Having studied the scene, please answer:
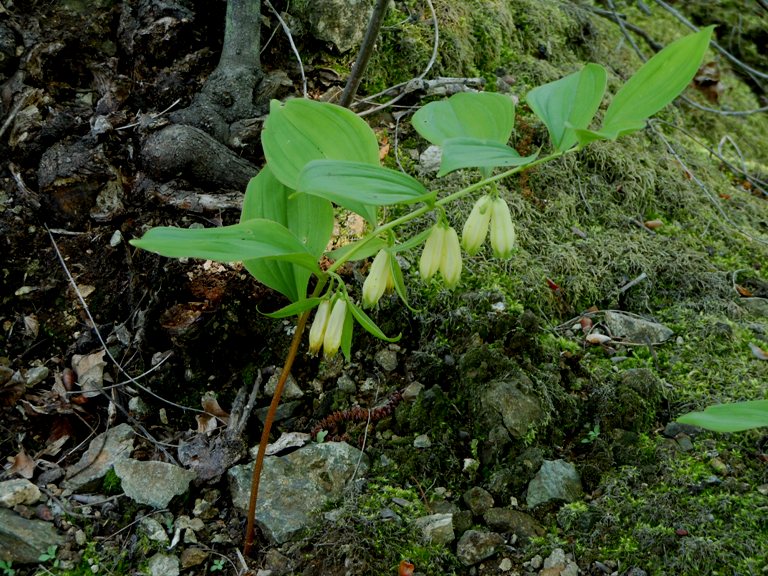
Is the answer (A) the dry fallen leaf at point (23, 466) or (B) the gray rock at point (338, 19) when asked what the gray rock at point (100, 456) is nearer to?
(A) the dry fallen leaf at point (23, 466)

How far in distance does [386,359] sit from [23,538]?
3.80 ft

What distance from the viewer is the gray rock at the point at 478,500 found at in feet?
6.40

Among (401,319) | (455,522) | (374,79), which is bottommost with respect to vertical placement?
(455,522)

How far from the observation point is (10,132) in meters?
2.52

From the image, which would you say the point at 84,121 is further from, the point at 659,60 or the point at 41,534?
the point at 659,60

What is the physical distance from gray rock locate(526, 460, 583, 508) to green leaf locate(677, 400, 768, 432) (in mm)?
689

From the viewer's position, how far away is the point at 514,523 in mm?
1906

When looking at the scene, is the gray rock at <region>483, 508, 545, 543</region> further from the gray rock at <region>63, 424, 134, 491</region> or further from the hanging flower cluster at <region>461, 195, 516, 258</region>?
the gray rock at <region>63, 424, 134, 491</region>

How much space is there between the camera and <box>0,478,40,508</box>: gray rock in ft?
6.36

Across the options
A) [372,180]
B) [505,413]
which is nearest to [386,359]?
[505,413]

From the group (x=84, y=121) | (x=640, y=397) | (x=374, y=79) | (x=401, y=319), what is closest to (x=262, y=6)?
(x=374, y=79)

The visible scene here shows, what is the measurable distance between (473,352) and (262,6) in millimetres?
1669

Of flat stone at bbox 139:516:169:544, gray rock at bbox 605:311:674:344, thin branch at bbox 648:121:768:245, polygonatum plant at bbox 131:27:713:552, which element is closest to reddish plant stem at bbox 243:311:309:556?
polygonatum plant at bbox 131:27:713:552

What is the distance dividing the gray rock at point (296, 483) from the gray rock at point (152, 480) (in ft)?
0.47
